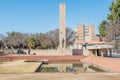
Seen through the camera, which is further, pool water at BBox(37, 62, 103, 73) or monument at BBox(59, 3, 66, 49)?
monument at BBox(59, 3, 66, 49)

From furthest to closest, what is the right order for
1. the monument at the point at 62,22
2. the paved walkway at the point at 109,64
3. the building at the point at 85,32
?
the building at the point at 85,32 < the monument at the point at 62,22 < the paved walkway at the point at 109,64

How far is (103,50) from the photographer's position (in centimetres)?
4734

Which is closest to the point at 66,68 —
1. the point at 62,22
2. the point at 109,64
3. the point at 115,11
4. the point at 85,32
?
the point at 109,64

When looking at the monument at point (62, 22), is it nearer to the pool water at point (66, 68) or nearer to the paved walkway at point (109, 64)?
the paved walkway at point (109, 64)

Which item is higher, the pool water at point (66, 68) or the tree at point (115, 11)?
the tree at point (115, 11)

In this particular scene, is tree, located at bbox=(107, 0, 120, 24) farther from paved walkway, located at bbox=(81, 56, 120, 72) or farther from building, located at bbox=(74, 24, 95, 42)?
building, located at bbox=(74, 24, 95, 42)

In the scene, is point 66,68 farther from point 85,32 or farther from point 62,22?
point 85,32

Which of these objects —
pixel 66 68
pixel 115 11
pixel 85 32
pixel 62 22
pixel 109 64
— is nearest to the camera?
pixel 109 64

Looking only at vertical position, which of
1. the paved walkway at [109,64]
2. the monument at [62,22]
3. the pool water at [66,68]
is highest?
the monument at [62,22]

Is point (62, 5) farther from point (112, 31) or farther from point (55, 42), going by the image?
point (55, 42)

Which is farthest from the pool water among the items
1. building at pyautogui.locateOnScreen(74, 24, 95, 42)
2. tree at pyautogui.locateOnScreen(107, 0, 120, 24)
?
building at pyautogui.locateOnScreen(74, 24, 95, 42)

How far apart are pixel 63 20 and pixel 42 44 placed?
75.7 ft

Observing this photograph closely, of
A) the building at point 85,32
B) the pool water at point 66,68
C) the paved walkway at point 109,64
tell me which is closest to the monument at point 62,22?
the paved walkway at point 109,64

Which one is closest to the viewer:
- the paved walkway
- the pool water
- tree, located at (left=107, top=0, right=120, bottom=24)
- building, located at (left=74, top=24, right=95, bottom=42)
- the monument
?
the paved walkway
